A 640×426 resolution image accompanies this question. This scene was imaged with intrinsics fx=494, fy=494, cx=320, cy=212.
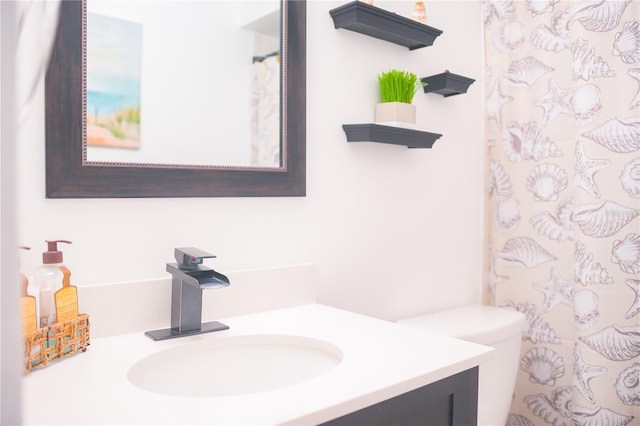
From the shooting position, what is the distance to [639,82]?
1538 millimetres

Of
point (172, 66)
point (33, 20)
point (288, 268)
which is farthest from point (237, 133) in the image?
point (33, 20)

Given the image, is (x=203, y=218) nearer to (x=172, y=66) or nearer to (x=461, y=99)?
(x=172, y=66)

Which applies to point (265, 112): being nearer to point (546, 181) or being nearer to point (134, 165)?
point (134, 165)

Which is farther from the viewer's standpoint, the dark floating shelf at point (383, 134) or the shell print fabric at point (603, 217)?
the shell print fabric at point (603, 217)

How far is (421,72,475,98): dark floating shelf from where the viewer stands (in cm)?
168

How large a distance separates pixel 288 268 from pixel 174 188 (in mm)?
373

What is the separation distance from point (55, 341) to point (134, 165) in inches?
15.8

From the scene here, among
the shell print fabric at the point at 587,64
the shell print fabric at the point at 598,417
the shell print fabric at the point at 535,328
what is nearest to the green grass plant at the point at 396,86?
the shell print fabric at the point at 587,64

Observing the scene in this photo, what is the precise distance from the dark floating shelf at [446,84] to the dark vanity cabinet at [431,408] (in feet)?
3.43

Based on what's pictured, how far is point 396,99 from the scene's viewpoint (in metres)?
1.52

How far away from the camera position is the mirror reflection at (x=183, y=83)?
1.04 meters

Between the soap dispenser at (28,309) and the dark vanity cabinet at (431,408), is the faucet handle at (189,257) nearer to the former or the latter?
the soap dispenser at (28,309)

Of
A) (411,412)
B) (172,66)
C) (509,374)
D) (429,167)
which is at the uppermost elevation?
(172,66)

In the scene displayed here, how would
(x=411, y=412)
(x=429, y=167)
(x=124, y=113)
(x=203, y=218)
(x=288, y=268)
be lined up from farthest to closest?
(x=429, y=167) → (x=288, y=268) → (x=203, y=218) → (x=124, y=113) → (x=411, y=412)
